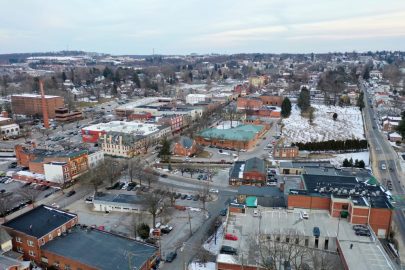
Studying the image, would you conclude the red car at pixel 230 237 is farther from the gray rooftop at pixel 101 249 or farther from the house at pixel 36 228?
the house at pixel 36 228

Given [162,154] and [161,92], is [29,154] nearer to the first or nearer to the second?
[162,154]

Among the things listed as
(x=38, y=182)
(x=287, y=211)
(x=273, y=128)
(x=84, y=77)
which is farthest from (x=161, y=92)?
(x=287, y=211)

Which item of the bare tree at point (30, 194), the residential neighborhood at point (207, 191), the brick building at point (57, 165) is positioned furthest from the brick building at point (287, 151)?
the bare tree at point (30, 194)

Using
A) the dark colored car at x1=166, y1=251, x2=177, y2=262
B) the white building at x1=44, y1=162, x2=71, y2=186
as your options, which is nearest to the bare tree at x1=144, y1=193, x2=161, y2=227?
the dark colored car at x1=166, y1=251, x2=177, y2=262

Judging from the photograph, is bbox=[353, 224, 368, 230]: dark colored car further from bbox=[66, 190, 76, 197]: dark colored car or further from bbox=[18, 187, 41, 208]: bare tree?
bbox=[18, 187, 41, 208]: bare tree

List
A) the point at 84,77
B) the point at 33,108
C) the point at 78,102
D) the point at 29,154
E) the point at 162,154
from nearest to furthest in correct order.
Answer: the point at 29,154 < the point at 162,154 < the point at 33,108 < the point at 78,102 < the point at 84,77
